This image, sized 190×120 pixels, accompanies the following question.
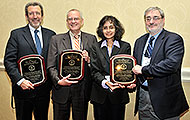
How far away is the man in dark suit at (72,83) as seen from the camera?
2.21 metres

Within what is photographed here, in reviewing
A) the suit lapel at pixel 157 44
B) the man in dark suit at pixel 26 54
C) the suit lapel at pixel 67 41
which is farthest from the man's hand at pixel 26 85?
the suit lapel at pixel 157 44

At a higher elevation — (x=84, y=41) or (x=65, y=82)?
→ (x=84, y=41)

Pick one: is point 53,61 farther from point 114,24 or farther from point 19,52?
point 114,24

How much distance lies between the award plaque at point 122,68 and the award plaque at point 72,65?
0.34 metres

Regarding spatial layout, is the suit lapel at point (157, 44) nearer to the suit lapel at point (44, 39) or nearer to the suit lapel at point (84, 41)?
the suit lapel at point (84, 41)

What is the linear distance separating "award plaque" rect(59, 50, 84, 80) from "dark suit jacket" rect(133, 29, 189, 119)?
66cm

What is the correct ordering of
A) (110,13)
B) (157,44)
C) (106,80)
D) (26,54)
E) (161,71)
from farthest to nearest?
1. (110,13)
2. (26,54)
3. (106,80)
4. (157,44)
5. (161,71)

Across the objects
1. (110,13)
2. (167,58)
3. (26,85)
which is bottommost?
(26,85)

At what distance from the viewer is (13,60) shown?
2230 mm

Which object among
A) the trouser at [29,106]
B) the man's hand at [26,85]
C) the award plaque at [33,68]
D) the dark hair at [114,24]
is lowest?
the trouser at [29,106]

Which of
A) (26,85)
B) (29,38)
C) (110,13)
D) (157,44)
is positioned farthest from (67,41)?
(157,44)

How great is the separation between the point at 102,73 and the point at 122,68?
0.79 ft

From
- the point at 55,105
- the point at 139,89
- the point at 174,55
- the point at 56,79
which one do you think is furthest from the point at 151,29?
the point at 55,105

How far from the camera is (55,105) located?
226cm
